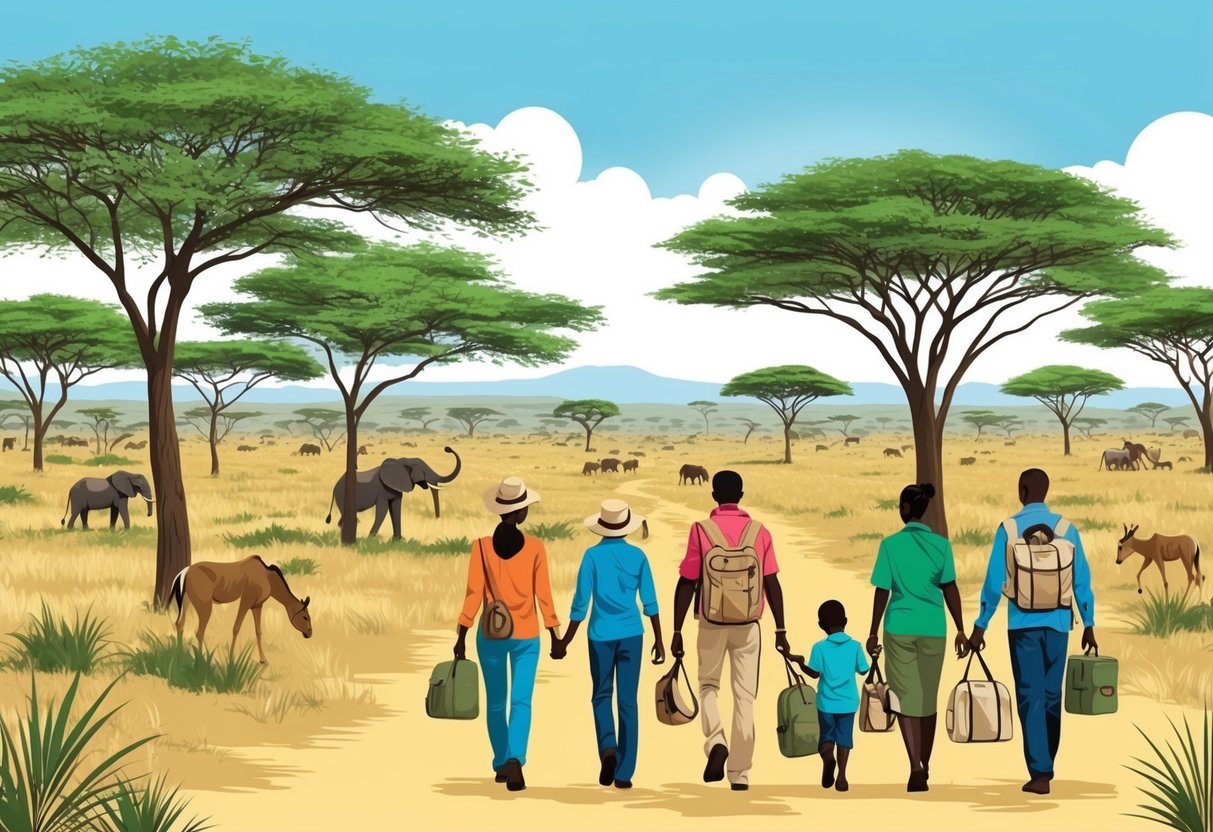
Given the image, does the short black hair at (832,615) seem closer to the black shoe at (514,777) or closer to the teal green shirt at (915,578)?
the teal green shirt at (915,578)

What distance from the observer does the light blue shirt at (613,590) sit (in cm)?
736

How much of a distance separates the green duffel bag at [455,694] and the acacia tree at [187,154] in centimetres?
828

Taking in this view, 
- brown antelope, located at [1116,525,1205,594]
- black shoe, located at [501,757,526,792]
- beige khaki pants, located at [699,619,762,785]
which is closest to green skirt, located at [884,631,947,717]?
beige khaki pants, located at [699,619,762,785]

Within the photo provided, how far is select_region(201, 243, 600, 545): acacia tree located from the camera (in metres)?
24.0

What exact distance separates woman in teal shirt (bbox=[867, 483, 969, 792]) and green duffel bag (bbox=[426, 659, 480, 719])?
2.36m

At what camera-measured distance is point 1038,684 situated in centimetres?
757

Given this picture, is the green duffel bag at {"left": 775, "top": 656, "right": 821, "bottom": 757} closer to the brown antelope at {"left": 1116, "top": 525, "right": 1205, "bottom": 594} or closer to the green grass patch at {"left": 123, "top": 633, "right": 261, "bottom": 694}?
the green grass patch at {"left": 123, "top": 633, "right": 261, "bottom": 694}

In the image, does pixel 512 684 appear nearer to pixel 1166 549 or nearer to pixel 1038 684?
pixel 1038 684

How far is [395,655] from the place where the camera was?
42.3ft

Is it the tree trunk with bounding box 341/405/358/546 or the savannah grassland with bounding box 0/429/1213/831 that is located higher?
the tree trunk with bounding box 341/405/358/546

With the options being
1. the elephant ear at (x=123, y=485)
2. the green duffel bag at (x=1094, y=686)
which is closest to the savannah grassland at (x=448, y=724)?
the green duffel bag at (x=1094, y=686)

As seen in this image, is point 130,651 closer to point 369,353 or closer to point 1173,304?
point 369,353

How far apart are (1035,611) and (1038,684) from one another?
46 cm

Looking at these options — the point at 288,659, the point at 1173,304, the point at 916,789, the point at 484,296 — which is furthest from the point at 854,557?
the point at 1173,304
